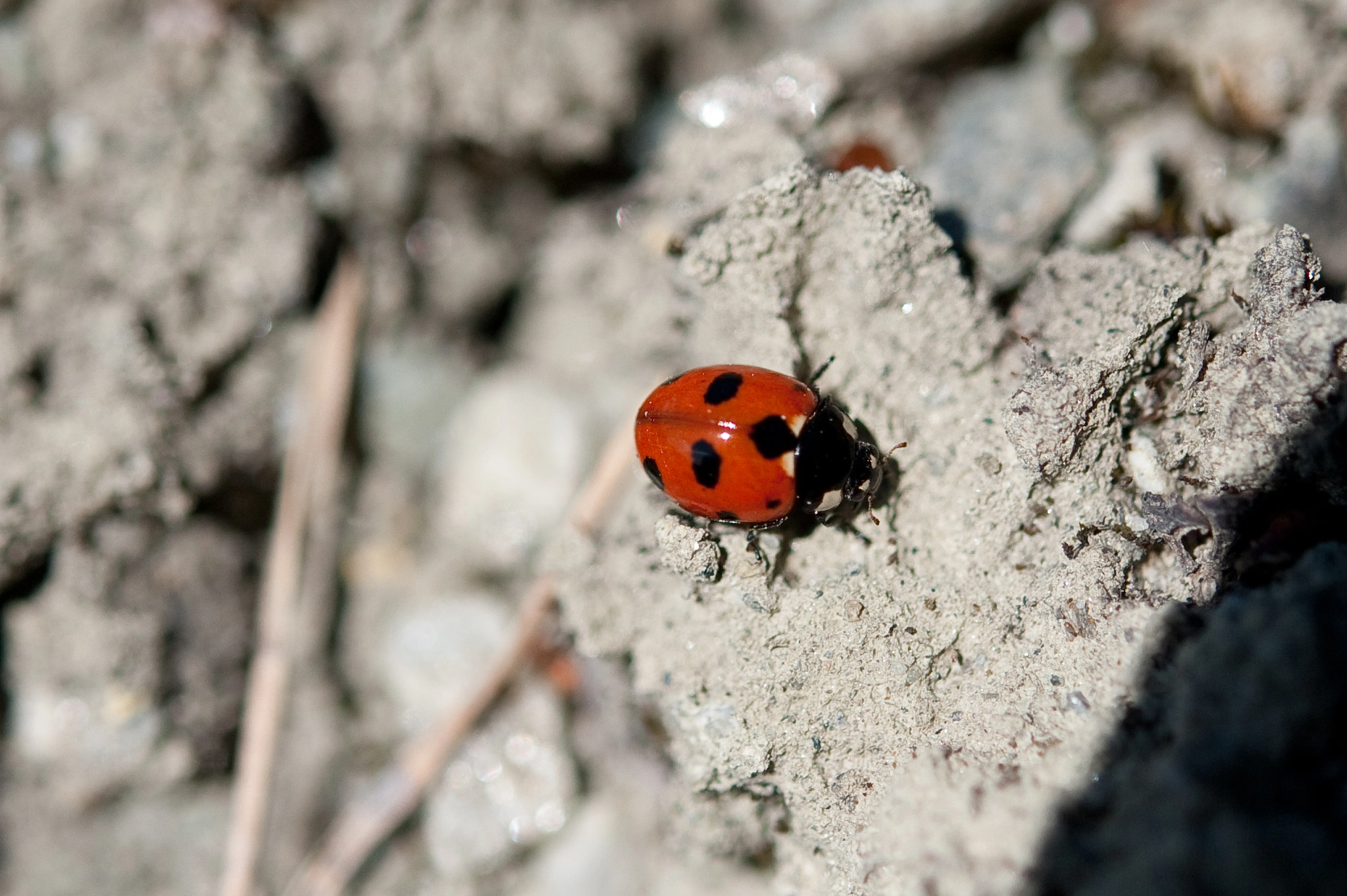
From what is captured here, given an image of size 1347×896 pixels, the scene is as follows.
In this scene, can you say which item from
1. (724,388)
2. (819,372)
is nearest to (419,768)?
(724,388)

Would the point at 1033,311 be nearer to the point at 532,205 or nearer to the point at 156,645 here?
the point at 532,205

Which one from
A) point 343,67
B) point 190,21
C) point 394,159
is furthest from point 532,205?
point 190,21

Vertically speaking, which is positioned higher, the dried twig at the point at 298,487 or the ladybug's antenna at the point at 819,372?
the ladybug's antenna at the point at 819,372

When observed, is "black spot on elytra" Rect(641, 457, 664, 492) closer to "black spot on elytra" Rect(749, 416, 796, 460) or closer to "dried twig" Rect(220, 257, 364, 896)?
"black spot on elytra" Rect(749, 416, 796, 460)

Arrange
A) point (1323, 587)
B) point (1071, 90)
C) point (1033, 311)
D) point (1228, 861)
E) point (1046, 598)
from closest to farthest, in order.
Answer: point (1228, 861)
point (1323, 587)
point (1046, 598)
point (1033, 311)
point (1071, 90)

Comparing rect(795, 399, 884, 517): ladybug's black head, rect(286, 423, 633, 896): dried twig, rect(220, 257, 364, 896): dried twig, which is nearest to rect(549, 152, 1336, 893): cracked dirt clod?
rect(795, 399, 884, 517): ladybug's black head

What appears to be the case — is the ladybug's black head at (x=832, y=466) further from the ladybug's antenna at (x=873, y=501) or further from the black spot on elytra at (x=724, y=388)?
the black spot on elytra at (x=724, y=388)

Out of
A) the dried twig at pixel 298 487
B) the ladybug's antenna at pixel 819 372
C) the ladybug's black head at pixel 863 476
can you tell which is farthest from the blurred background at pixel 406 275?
the ladybug's black head at pixel 863 476

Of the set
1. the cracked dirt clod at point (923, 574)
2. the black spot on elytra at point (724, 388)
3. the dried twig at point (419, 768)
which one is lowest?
the dried twig at point (419, 768)
